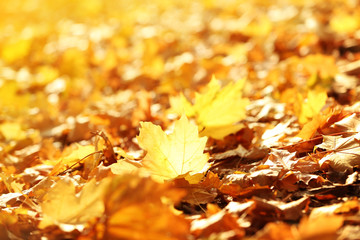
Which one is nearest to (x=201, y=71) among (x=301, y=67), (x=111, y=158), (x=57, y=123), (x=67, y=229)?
(x=301, y=67)

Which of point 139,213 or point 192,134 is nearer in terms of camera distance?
point 139,213

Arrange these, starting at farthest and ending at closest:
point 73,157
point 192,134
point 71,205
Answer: point 73,157 → point 192,134 → point 71,205

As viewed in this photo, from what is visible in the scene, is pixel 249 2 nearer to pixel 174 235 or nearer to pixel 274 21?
pixel 274 21

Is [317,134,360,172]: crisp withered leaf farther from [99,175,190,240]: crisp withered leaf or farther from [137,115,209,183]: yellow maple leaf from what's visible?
[99,175,190,240]: crisp withered leaf

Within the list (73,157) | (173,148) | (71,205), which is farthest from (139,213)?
(73,157)

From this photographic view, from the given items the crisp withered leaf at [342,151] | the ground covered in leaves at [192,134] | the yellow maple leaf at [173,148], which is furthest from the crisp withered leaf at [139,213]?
the crisp withered leaf at [342,151]

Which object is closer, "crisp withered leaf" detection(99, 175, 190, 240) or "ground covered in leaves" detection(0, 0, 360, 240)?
"crisp withered leaf" detection(99, 175, 190, 240)

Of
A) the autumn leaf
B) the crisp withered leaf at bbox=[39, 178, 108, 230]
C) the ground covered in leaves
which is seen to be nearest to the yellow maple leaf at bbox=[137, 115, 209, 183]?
the ground covered in leaves

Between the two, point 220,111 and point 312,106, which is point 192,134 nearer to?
point 220,111

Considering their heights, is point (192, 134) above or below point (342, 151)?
above
